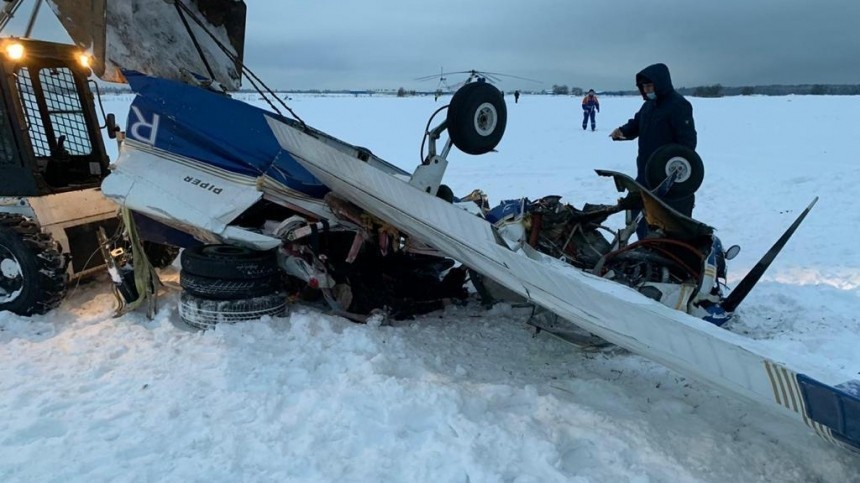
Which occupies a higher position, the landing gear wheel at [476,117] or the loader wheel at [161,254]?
the landing gear wheel at [476,117]

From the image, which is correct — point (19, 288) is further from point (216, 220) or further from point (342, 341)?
point (342, 341)

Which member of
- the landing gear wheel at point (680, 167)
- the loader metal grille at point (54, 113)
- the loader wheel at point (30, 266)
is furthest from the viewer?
the loader metal grille at point (54, 113)

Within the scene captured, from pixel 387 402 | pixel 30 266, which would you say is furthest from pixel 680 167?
pixel 30 266

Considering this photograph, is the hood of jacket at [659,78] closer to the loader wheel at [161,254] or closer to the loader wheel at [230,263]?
the loader wheel at [230,263]

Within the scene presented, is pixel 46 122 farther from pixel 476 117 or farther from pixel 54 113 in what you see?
pixel 476 117

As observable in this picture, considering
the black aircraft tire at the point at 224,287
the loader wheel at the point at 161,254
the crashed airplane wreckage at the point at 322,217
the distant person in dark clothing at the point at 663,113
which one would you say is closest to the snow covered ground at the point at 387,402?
the black aircraft tire at the point at 224,287

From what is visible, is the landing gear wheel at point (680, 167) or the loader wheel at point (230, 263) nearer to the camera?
the landing gear wheel at point (680, 167)

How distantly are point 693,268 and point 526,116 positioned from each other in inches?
1278

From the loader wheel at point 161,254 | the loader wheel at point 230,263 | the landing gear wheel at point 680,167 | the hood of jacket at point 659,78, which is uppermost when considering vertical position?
the hood of jacket at point 659,78

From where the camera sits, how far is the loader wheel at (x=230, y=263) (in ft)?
14.7

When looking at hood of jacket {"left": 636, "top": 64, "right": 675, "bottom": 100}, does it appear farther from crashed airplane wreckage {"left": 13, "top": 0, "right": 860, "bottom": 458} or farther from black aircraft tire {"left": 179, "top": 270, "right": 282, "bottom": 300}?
black aircraft tire {"left": 179, "top": 270, "right": 282, "bottom": 300}

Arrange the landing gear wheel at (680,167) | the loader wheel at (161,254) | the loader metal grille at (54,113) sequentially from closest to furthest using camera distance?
1. the landing gear wheel at (680,167)
2. the loader metal grille at (54,113)
3. the loader wheel at (161,254)

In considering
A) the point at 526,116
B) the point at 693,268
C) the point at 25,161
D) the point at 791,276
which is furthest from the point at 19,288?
the point at 526,116

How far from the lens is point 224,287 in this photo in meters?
4.46
